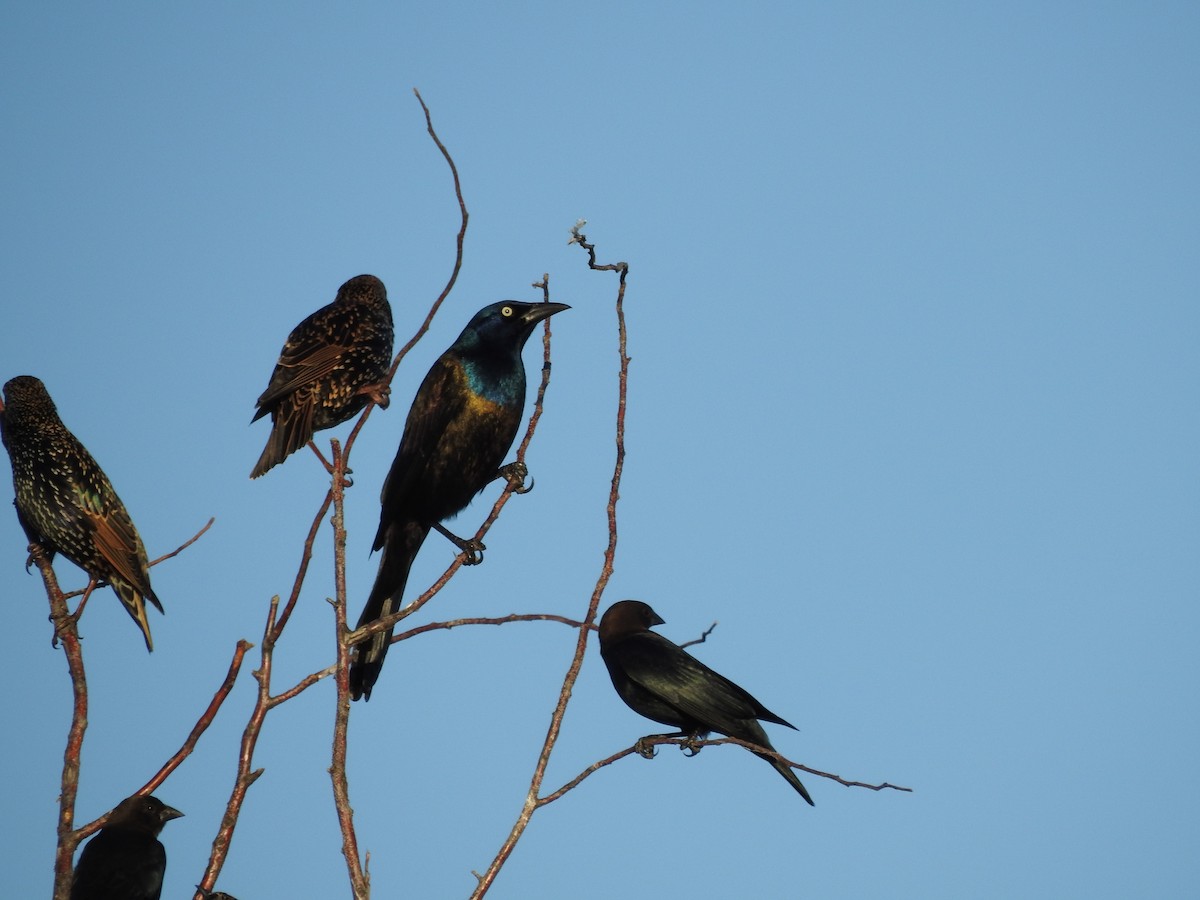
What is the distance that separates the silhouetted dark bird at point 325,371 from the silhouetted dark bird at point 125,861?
5.93ft

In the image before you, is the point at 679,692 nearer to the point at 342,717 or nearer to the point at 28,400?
the point at 342,717

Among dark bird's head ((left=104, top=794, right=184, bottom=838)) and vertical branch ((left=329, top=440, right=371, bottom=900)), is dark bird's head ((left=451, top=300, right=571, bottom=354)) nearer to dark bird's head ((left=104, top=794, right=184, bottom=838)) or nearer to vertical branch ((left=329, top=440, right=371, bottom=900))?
dark bird's head ((left=104, top=794, right=184, bottom=838))

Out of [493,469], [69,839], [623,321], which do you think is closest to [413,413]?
[493,469]

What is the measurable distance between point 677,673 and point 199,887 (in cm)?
294

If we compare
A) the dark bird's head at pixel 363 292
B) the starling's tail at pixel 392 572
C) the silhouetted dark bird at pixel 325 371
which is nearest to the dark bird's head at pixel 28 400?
the silhouetted dark bird at pixel 325 371

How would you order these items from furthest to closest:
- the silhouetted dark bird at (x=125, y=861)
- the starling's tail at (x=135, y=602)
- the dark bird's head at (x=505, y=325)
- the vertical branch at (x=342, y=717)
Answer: the dark bird's head at (x=505, y=325), the starling's tail at (x=135, y=602), the silhouetted dark bird at (x=125, y=861), the vertical branch at (x=342, y=717)

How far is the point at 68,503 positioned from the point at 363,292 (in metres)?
2.45

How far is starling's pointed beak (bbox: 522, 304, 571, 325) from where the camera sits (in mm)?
7656

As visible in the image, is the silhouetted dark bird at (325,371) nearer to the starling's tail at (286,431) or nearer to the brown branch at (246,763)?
the starling's tail at (286,431)

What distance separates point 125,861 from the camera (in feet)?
19.3

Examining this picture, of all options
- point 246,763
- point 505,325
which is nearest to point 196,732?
point 246,763

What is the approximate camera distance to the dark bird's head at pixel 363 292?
8.14 meters

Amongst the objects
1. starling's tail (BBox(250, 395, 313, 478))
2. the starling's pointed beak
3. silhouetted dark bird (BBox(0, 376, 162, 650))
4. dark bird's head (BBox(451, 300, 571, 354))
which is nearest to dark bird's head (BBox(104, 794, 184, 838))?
silhouetted dark bird (BBox(0, 376, 162, 650))

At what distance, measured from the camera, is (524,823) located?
3.77 metres
